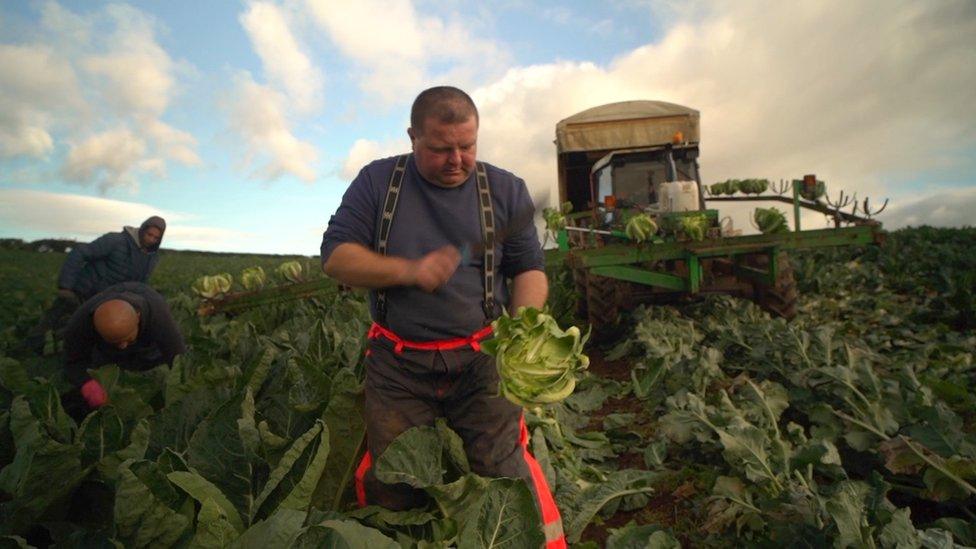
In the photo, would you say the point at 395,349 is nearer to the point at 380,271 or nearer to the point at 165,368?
the point at 380,271

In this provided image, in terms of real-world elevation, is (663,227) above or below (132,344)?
above

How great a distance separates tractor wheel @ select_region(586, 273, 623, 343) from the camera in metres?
7.73

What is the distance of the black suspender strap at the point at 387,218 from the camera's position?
225cm

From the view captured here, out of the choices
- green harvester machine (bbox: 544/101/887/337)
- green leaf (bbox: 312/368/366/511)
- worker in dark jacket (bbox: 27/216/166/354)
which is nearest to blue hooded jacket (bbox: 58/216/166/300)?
worker in dark jacket (bbox: 27/216/166/354)

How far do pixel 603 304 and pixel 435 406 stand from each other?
18.4 ft

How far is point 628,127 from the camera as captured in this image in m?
10.7

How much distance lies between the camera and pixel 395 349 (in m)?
2.29

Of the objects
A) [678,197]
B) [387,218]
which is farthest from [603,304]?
[387,218]

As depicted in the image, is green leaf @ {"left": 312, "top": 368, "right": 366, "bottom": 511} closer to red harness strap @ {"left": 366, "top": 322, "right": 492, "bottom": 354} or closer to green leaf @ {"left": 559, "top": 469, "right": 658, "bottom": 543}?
red harness strap @ {"left": 366, "top": 322, "right": 492, "bottom": 354}

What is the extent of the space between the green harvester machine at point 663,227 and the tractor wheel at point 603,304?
0.04 ft

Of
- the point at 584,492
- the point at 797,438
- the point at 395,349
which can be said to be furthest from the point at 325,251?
the point at 797,438

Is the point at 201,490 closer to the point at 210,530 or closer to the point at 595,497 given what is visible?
the point at 210,530

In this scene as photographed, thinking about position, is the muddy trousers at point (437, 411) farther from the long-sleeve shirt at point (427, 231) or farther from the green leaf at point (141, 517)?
the green leaf at point (141, 517)

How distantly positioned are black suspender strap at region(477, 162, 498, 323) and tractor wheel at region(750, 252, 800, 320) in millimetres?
5724
